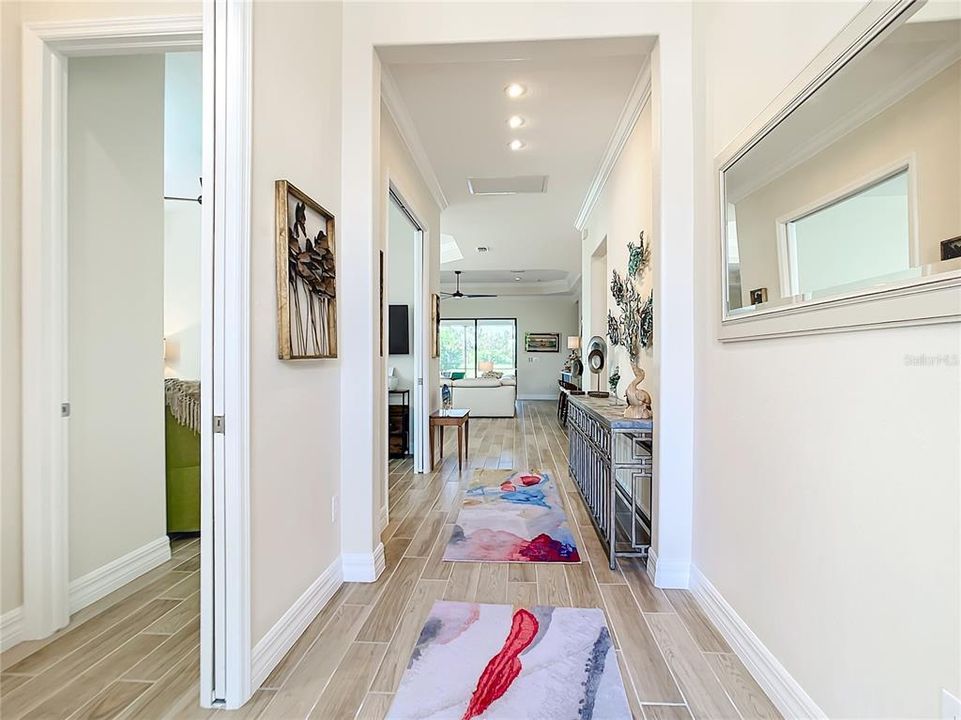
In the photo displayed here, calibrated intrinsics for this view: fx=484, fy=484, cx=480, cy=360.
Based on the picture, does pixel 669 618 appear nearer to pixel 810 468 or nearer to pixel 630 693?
pixel 630 693

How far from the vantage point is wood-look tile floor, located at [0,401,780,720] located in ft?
A: 5.14

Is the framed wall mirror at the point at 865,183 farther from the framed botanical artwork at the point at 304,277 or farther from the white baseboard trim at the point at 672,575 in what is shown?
the framed botanical artwork at the point at 304,277

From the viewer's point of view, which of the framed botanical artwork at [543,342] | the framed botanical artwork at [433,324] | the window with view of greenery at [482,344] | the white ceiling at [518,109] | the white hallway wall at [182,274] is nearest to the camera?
the white ceiling at [518,109]

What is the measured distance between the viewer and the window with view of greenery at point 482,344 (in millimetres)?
13109

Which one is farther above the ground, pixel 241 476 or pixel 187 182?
pixel 187 182

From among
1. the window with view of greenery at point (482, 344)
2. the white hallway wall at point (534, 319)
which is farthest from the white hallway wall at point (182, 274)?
the window with view of greenery at point (482, 344)

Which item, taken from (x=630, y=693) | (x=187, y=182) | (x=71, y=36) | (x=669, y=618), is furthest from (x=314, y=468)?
(x=187, y=182)

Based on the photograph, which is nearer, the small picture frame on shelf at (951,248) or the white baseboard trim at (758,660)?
the small picture frame on shelf at (951,248)

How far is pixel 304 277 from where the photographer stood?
202 cm

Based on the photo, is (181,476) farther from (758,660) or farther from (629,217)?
(629,217)

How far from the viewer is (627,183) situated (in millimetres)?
3838

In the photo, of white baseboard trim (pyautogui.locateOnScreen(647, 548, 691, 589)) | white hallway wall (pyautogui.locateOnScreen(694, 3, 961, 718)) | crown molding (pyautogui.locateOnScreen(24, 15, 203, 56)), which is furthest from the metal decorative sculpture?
crown molding (pyautogui.locateOnScreen(24, 15, 203, 56))

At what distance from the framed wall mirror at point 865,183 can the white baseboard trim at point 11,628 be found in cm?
303

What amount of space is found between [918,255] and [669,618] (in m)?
1.74
